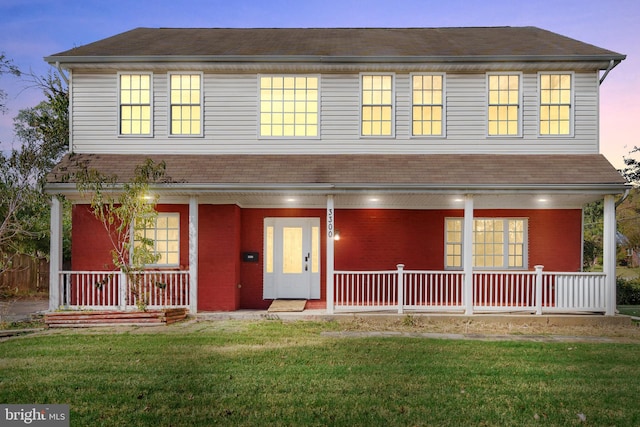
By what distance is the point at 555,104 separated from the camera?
1158 centimetres

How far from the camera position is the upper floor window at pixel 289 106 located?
11.8m

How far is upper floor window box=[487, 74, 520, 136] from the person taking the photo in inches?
460

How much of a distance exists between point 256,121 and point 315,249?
3.88 metres

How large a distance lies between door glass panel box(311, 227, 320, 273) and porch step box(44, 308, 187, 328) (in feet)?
14.1

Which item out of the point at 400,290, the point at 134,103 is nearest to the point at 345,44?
the point at 134,103

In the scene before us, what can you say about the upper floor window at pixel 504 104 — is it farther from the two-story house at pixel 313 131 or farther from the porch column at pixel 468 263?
the porch column at pixel 468 263

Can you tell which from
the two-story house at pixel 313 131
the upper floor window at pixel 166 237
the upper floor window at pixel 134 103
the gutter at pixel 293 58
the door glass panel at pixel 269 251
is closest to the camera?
the two-story house at pixel 313 131

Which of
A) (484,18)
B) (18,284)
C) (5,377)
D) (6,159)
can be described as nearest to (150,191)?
(6,159)

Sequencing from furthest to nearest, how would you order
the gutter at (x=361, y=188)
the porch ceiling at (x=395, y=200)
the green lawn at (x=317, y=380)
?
the porch ceiling at (x=395, y=200) < the gutter at (x=361, y=188) < the green lawn at (x=317, y=380)

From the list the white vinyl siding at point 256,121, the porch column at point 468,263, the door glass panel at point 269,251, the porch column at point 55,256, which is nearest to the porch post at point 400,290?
the porch column at point 468,263

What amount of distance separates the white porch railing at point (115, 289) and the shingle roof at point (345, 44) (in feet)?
18.0

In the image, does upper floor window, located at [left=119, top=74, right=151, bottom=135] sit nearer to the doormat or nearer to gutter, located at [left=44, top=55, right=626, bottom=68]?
gutter, located at [left=44, top=55, right=626, bottom=68]

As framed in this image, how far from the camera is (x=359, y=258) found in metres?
12.8

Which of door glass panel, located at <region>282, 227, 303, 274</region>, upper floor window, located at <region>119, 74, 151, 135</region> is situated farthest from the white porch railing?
upper floor window, located at <region>119, 74, 151, 135</region>
